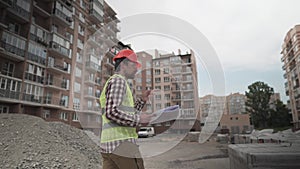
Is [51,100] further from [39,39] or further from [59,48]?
[39,39]

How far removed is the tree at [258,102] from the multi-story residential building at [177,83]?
23.5m

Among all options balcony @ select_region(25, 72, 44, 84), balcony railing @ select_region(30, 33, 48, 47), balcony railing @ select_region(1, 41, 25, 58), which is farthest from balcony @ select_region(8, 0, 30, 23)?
balcony @ select_region(25, 72, 44, 84)

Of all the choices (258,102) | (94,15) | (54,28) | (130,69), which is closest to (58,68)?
(54,28)

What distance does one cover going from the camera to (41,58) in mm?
10750

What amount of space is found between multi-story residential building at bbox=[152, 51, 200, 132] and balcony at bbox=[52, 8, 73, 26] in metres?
12.3

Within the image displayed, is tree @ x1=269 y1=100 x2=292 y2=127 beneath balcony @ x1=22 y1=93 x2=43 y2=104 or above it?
beneath

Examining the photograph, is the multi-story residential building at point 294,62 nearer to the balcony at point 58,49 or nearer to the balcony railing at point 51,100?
the balcony at point 58,49

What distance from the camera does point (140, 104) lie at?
99 centimetres

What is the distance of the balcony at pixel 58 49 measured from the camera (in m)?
11.4

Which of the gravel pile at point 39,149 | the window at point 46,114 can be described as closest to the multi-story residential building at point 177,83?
the gravel pile at point 39,149

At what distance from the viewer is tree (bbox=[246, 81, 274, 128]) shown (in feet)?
72.8

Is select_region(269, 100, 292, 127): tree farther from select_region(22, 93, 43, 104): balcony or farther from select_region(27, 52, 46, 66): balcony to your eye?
select_region(27, 52, 46, 66): balcony

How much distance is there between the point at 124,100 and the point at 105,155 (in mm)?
216

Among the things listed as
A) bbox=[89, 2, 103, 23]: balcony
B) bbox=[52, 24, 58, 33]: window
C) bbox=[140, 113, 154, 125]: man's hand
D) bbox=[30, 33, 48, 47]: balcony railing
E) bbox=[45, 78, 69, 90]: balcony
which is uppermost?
bbox=[89, 2, 103, 23]: balcony
